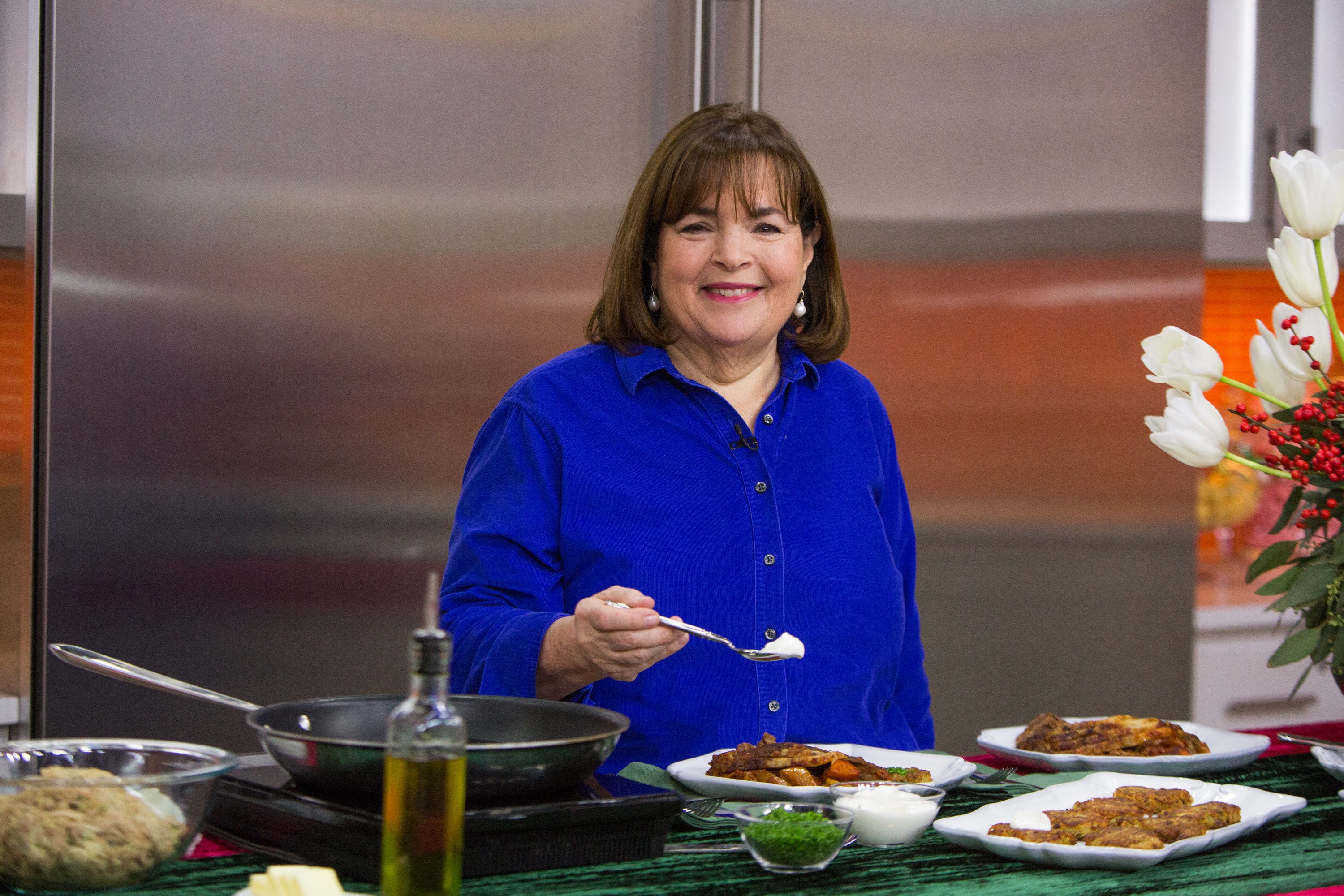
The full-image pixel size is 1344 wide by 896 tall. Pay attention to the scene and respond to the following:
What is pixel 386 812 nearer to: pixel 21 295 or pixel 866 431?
pixel 866 431

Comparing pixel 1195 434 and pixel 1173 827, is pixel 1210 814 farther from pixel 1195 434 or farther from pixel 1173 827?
pixel 1195 434

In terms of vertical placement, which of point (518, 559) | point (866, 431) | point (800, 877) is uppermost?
point (866, 431)

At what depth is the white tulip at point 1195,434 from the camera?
4.46 feet

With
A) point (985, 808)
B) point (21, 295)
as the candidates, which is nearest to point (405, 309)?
point (21, 295)

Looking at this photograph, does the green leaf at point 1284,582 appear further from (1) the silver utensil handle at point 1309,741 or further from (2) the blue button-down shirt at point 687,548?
(2) the blue button-down shirt at point 687,548

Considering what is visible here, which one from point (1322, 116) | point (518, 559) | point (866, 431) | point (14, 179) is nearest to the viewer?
point (518, 559)

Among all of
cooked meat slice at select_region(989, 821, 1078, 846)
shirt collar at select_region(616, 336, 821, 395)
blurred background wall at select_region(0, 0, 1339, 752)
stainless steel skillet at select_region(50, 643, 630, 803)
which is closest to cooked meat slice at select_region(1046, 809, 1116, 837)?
cooked meat slice at select_region(989, 821, 1078, 846)

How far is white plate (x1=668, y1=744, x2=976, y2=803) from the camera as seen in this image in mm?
1219

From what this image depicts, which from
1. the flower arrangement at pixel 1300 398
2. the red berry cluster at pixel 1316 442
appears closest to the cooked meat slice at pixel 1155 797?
the flower arrangement at pixel 1300 398

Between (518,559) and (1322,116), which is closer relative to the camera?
(518,559)

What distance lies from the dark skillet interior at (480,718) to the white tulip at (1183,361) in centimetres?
63

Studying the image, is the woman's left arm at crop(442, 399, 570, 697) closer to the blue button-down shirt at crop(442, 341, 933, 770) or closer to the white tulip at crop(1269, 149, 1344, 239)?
the blue button-down shirt at crop(442, 341, 933, 770)

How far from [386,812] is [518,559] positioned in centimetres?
74

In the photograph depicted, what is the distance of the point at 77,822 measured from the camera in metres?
0.93
